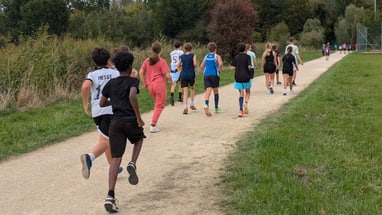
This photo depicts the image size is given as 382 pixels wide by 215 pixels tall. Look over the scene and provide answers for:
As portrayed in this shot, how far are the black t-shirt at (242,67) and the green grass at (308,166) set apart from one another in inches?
49.5

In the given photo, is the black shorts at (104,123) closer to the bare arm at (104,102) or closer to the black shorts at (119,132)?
the bare arm at (104,102)

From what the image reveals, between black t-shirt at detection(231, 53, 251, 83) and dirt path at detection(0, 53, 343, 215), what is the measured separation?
1352mm

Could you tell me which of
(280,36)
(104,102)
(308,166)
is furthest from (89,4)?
(308,166)

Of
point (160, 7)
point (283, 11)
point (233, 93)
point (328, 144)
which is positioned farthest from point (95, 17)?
point (328, 144)

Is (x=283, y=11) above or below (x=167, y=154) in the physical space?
above

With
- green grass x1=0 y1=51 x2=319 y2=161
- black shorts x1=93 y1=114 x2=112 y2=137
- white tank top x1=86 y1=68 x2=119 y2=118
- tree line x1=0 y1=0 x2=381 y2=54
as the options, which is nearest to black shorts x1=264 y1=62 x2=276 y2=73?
green grass x1=0 y1=51 x2=319 y2=161

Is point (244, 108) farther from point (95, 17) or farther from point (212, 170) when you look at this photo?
point (95, 17)

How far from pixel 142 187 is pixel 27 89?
368 inches

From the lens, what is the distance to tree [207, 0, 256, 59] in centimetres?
3312

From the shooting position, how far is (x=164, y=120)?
1046cm

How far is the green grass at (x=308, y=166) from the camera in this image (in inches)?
179

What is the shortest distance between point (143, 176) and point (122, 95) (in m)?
1.55

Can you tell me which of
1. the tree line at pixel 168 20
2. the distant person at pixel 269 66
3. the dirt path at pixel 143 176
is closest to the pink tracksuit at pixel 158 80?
the dirt path at pixel 143 176

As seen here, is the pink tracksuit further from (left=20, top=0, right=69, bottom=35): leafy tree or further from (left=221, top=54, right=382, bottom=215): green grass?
(left=20, top=0, right=69, bottom=35): leafy tree
